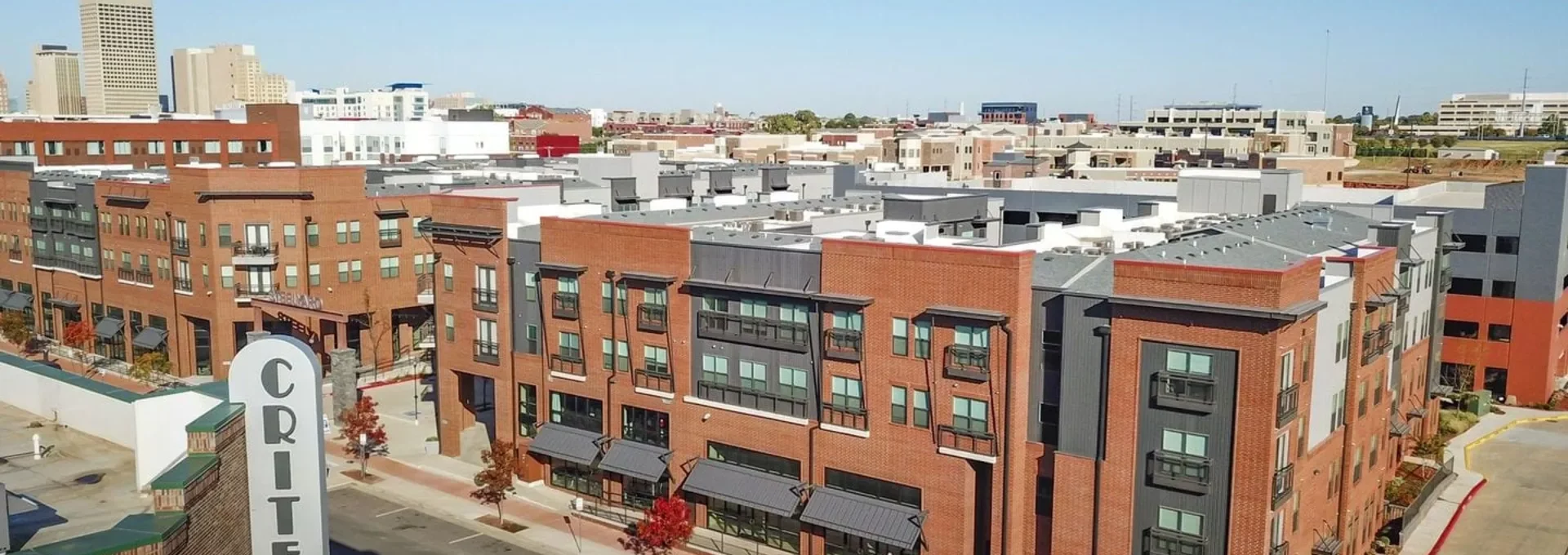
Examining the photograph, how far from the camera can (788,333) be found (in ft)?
155

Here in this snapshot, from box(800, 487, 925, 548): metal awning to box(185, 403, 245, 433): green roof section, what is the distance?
24403 mm

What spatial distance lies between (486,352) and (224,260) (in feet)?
95.4

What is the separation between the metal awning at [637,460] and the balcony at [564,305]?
6014 mm

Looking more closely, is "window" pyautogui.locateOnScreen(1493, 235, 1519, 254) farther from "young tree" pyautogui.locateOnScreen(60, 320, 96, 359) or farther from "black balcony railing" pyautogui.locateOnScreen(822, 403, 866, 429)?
"young tree" pyautogui.locateOnScreen(60, 320, 96, 359)

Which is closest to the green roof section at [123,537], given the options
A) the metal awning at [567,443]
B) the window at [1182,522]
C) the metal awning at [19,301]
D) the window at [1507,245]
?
the window at [1182,522]

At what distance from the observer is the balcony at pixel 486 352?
58219 mm

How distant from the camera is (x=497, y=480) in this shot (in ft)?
166

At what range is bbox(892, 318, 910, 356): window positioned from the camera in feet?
145

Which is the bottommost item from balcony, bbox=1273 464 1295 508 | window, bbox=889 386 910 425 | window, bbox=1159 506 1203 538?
window, bbox=1159 506 1203 538

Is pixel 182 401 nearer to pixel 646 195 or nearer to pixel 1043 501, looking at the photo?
pixel 1043 501

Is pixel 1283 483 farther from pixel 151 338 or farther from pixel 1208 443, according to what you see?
pixel 151 338

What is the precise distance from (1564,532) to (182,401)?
51609 millimetres

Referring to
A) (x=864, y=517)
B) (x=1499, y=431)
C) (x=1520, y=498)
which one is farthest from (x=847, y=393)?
(x=1499, y=431)

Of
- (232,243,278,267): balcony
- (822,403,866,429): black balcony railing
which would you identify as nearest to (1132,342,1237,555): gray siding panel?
(822,403,866,429): black balcony railing
